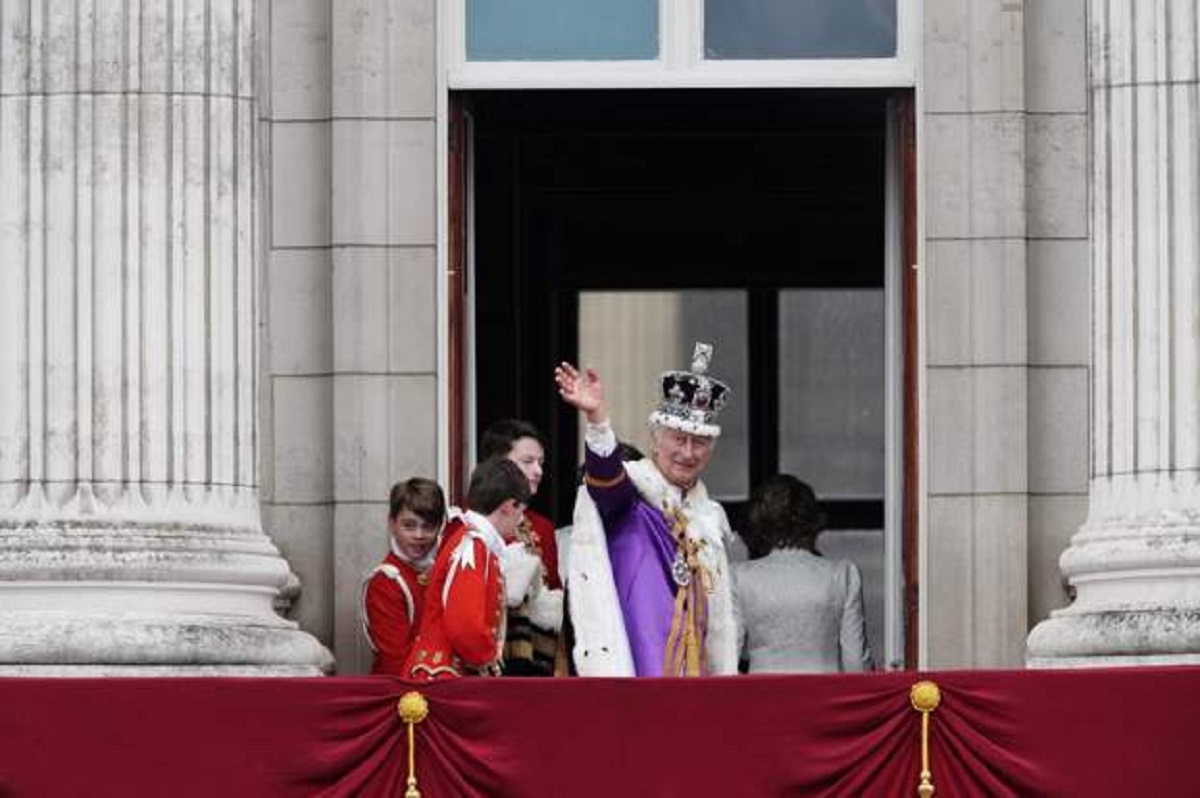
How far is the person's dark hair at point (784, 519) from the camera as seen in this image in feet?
74.5

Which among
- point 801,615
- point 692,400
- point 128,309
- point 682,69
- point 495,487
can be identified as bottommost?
point 801,615

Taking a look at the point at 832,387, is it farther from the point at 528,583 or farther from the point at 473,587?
the point at 473,587

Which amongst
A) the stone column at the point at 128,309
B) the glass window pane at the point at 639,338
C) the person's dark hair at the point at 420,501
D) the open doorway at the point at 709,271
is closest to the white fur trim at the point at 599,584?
the person's dark hair at the point at 420,501

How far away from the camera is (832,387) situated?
33250 millimetres

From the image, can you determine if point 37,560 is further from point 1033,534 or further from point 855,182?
point 855,182

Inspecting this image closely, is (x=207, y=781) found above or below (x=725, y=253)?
below

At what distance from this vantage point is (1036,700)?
803 inches

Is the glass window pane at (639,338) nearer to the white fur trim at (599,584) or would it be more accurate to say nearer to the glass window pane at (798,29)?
the glass window pane at (798,29)

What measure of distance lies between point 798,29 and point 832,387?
31.9 ft

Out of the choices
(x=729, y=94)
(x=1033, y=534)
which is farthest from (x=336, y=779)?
(x=729, y=94)

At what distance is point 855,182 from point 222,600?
9.72m

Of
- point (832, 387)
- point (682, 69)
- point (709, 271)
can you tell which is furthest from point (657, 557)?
point (832, 387)

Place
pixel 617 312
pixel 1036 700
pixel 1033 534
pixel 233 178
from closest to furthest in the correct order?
pixel 1036 700
pixel 233 178
pixel 1033 534
pixel 617 312

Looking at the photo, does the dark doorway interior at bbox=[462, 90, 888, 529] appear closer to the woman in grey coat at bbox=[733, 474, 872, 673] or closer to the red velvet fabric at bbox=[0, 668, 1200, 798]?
the woman in grey coat at bbox=[733, 474, 872, 673]
